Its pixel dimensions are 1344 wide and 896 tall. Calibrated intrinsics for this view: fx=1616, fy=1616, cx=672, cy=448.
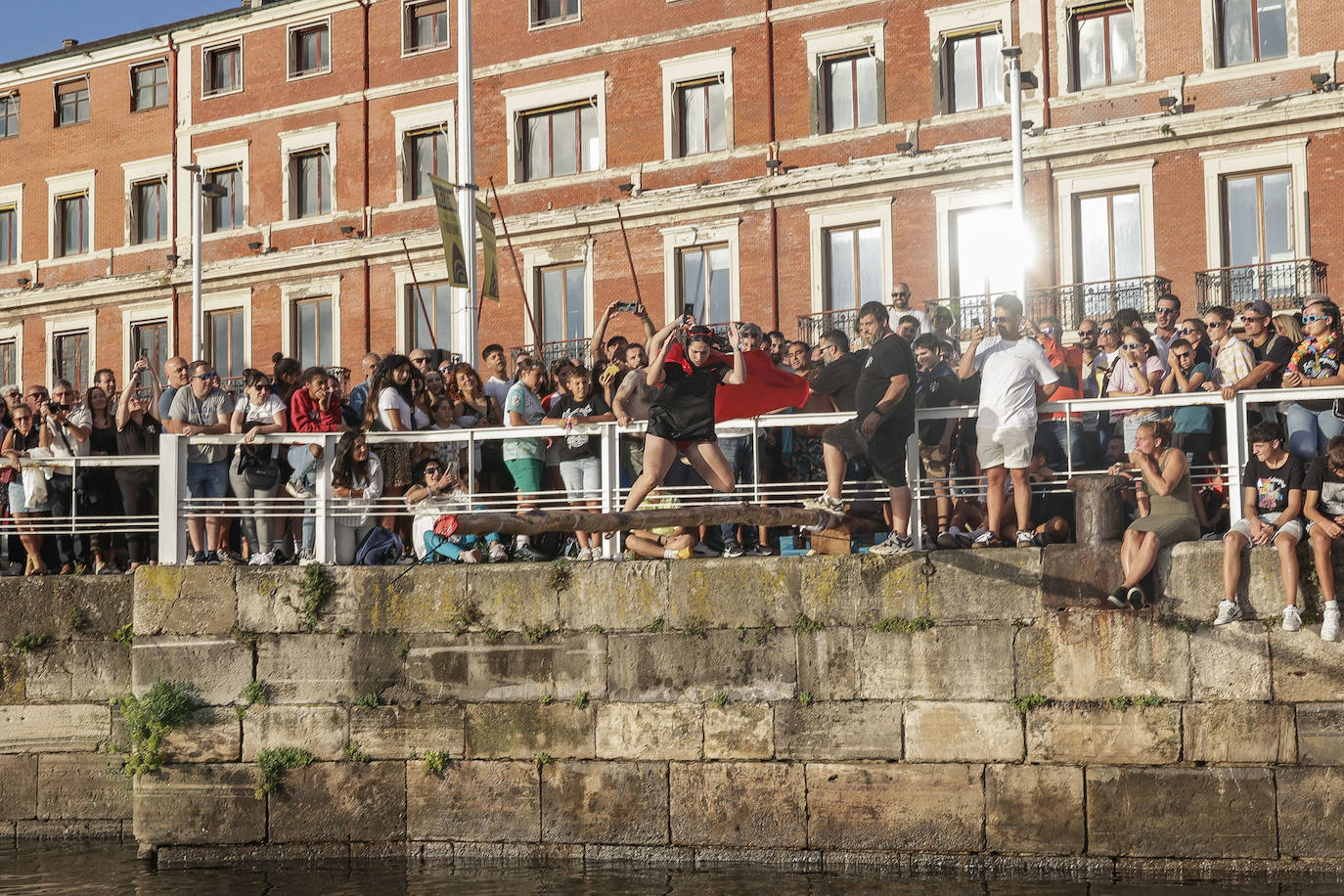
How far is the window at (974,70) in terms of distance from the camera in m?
26.9

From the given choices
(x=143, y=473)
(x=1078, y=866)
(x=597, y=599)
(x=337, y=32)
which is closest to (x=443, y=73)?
(x=337, y=32)

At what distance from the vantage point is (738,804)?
1046cm

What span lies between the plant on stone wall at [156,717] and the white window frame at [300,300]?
21.7 metres

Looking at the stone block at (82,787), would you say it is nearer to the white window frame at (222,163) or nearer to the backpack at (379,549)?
the backpack at (379,549)

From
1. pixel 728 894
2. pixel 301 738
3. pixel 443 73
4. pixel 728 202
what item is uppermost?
pixel 443 73

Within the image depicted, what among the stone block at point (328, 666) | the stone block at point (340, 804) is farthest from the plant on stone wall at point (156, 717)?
the stone block at point (340, 804)

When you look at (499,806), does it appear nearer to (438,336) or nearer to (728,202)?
(728,202)

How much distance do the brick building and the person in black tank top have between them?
50.9ft

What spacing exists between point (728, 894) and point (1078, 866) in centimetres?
211

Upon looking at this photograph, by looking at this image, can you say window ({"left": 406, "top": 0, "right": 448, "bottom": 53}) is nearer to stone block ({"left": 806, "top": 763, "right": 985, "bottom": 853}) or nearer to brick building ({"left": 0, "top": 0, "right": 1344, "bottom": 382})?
brick building ({"left": 0, "top": 0, "right": 1344, "bottom": 382})

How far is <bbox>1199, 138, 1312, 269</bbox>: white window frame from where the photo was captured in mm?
24438

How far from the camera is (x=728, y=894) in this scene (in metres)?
9.79

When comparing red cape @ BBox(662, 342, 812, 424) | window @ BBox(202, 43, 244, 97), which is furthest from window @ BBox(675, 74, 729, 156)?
red cape @ BBox(662, 342, 812, 424)

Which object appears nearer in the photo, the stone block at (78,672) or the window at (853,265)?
the stone block at (78,672)
